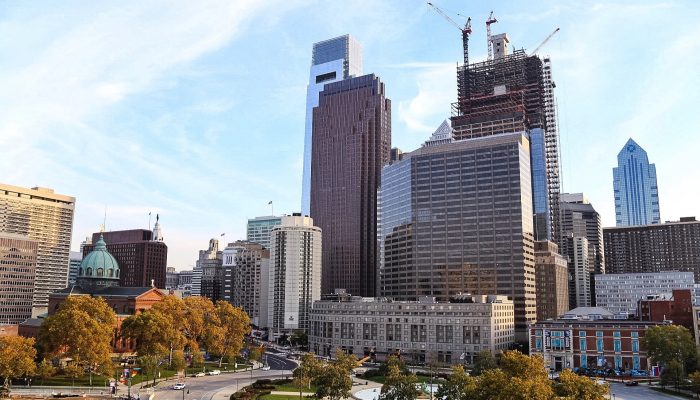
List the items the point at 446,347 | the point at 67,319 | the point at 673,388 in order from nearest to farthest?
the point at 67,319 → the point at 673,388 → the point at 446,347

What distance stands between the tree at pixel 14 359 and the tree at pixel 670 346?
13969 centimetres

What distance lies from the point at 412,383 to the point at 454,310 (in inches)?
3722

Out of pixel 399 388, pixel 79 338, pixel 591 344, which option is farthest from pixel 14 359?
pixel 591 344

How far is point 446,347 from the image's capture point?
187 meters

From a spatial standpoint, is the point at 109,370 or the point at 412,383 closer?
the point at 412,383

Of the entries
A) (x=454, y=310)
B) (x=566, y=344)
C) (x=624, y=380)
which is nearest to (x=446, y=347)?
(x=454, y=310)

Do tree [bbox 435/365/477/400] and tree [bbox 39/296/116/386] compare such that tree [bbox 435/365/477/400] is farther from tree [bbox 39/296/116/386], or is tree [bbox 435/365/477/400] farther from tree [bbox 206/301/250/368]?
tree [bbox 206/301/250/368]

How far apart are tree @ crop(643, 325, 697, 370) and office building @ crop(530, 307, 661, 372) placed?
912 cm

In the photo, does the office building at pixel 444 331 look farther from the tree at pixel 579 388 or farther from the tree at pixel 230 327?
the tree at pixel 579 388

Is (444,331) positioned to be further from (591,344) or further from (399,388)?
(399,388)

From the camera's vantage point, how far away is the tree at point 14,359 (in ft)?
361

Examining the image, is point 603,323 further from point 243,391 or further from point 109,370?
point 109,370

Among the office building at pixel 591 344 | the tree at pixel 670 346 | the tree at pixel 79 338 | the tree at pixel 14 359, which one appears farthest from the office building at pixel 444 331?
the tree at pixel 14 359

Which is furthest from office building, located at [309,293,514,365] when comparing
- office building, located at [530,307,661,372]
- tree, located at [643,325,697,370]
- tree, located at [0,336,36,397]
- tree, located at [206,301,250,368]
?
tree, located at [0,336,36,397]
